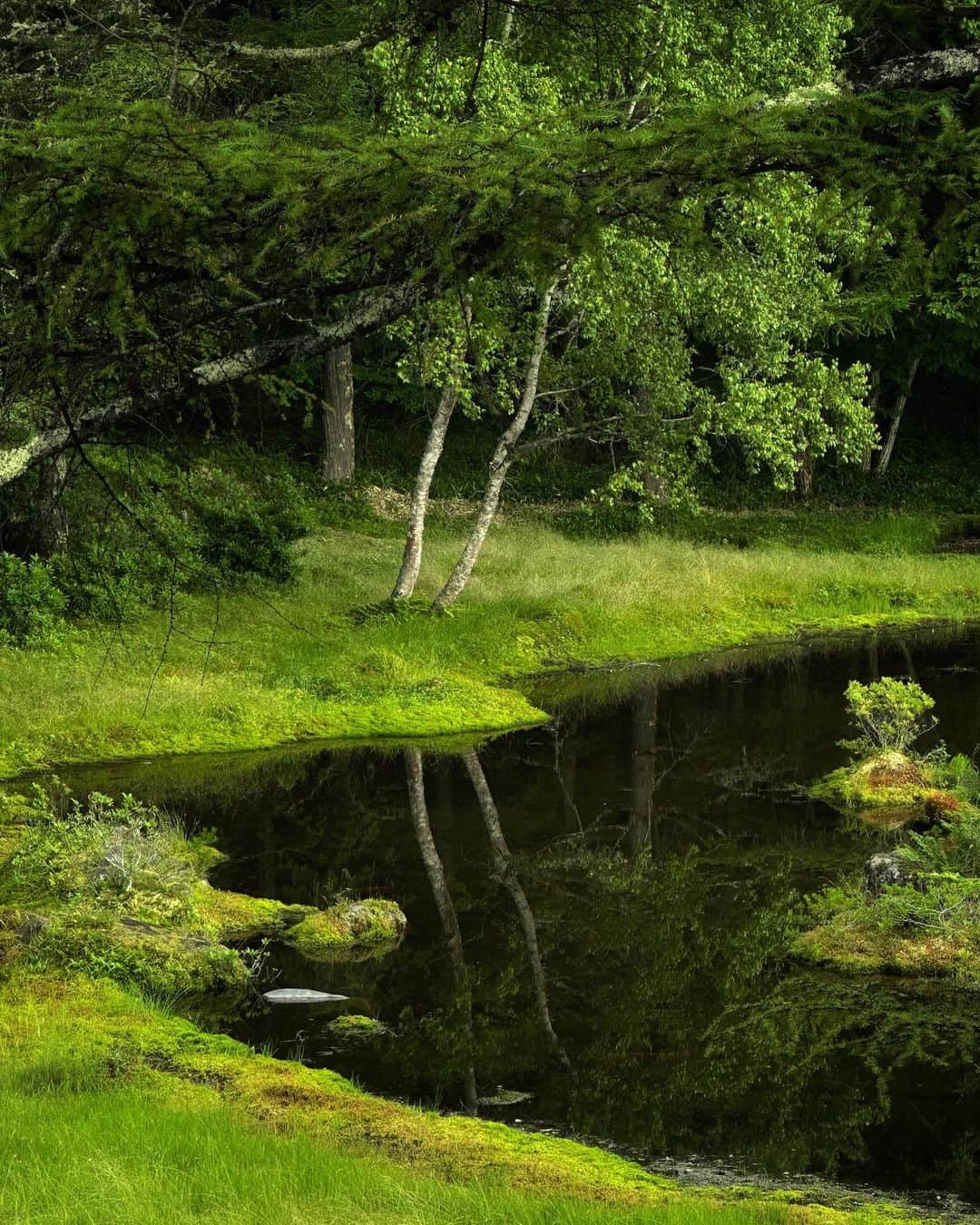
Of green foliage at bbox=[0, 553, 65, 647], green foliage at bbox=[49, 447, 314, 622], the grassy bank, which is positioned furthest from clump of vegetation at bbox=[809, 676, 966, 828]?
green foliage at bbox=[0, 553, 65, 647]

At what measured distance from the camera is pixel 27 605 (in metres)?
19.4

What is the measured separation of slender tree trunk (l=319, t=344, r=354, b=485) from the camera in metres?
33.4

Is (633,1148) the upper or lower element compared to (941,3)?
lower

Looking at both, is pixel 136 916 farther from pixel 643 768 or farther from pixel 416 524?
pixel 416 524

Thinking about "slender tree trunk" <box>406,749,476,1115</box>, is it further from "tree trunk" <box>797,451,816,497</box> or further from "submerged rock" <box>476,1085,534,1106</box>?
"tree trunk" <box>797,451,816,497</box>

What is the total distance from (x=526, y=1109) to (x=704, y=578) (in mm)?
19251

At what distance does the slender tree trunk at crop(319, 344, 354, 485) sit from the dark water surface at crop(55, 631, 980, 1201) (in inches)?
545

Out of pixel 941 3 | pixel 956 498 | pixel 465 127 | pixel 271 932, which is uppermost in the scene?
pixel 941 3

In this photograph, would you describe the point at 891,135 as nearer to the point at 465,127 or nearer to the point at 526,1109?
the point at 465,127

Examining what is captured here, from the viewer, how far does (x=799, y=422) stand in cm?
2434

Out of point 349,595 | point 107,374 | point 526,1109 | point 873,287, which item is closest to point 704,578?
point 349,595

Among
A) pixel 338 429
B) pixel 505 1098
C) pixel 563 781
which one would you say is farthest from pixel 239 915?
pixel 338 429

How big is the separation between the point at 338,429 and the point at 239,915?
22564 mm

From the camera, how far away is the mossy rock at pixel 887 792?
15266mm
